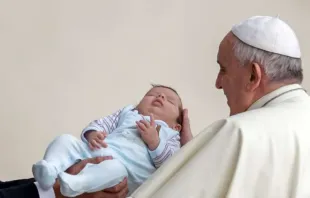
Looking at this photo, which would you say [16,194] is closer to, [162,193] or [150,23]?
[162,193]

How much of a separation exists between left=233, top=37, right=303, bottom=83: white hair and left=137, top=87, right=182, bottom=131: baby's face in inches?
15.1

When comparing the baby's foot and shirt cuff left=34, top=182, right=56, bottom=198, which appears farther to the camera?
shirt cuff left=34, top=182, right=56, bottom=198

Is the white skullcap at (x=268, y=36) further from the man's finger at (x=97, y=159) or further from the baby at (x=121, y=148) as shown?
the man's finger at (x=97, y=159)

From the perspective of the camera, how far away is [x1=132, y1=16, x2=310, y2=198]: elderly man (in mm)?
1689

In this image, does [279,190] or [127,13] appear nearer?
[279,190]

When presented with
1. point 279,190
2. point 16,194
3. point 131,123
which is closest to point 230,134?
point 279,190

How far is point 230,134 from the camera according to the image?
5.72 feet

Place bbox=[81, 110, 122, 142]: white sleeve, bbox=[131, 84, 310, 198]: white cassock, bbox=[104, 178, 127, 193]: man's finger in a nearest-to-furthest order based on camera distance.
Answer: bbox=[131, 84, 310, 198]: white cassock → bbox=[104, 178, 127, 193]: man's finger → bbox=[81, 110, 122, 142]: white sleeve

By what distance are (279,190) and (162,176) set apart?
1.06ft

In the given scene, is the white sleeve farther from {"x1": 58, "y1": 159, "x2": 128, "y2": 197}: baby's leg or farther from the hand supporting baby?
{"x1": 58, "y1": 159, "x2": 128, "y2": 197}: baby's leg

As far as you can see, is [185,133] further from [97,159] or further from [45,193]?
[45,193]

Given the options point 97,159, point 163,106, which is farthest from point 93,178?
point 163,106

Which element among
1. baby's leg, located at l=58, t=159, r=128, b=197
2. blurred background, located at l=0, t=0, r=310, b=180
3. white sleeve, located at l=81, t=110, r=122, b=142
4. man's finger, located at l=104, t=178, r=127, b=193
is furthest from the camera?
blurred background, located at l=0, t=0, r=310, b=180

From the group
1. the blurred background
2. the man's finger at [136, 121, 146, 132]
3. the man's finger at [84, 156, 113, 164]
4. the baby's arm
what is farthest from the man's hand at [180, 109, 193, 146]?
the blurred background
